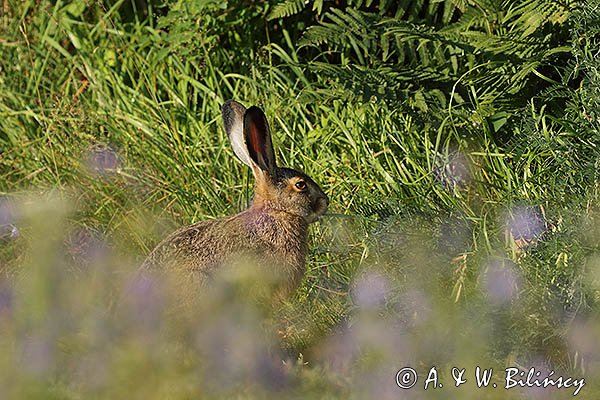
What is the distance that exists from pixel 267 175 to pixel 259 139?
0.18m

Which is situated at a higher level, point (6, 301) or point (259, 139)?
point (259, 139)

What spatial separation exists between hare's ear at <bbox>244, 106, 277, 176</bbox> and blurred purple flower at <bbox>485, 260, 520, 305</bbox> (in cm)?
120

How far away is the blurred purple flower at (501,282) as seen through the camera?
3.97 meters

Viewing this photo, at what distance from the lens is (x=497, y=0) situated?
5.83m

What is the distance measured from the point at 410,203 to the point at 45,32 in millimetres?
3106

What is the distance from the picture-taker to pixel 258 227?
498 centimetres

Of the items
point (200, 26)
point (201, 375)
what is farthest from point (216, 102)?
point (201, 375)

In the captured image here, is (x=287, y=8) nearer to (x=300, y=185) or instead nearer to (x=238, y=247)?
(x=300, y=185)

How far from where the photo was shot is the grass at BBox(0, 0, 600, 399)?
10.8 feet

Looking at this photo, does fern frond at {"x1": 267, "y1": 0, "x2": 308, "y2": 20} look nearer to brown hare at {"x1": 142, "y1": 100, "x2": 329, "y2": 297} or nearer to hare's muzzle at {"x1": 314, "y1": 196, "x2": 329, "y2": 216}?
brown hare at {"x1": 142, "y1": 100, "x2": 329, "y2": 297}

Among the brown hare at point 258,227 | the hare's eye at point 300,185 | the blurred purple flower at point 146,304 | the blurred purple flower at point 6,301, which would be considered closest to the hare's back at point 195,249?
the brown hare at point 258,227

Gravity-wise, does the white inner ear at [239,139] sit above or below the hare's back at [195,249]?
above

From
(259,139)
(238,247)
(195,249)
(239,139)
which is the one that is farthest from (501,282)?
(239,139)

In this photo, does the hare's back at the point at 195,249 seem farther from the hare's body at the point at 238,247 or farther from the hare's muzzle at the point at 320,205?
the hare's muzzle at the point at 320,205
